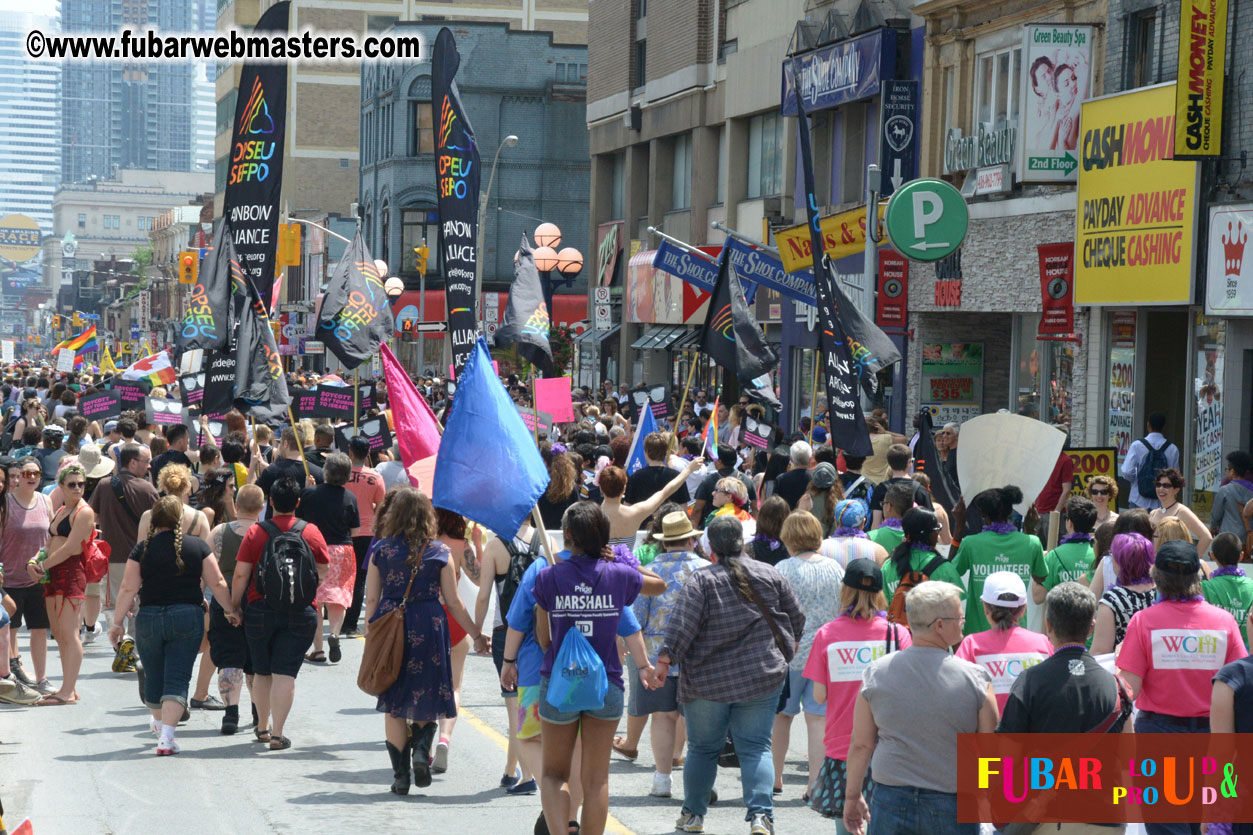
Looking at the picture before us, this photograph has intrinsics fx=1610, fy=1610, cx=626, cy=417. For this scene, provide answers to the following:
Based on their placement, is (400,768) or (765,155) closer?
(400,768)

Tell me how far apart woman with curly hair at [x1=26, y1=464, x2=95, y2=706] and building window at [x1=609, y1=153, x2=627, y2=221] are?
32613mm

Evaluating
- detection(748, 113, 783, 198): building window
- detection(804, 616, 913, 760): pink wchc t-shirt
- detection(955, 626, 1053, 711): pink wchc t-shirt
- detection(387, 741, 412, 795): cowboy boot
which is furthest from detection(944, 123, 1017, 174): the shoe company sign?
detection(955, 626, 1053, 711): pink wchc t-shirt

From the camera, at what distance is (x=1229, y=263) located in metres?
17.9

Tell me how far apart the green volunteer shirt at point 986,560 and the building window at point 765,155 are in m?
24.6

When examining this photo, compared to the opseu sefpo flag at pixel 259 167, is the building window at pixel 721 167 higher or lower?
higher

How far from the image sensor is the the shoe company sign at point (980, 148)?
75.9 feet

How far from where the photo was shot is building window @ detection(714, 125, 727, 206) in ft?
120

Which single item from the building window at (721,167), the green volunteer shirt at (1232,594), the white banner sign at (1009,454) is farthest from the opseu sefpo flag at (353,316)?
the building window at (721,167)

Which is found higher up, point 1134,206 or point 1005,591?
point 1134,206

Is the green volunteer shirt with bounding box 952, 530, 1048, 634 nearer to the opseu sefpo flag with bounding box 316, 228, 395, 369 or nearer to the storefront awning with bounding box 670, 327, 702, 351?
the opseu sefpo flag with bounding box 316, 228, 395, 369

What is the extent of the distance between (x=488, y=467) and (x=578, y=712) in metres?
1.43

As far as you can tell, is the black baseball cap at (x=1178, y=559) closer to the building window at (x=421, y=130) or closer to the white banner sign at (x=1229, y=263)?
the white banner sign at (x=1229, y=263)

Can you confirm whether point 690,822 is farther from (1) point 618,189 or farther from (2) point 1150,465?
(1) point 618,189

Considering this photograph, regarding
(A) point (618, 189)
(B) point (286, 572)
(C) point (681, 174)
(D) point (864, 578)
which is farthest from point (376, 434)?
(A) point (618, 189)
